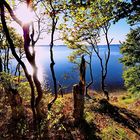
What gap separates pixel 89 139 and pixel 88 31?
79.6 ft

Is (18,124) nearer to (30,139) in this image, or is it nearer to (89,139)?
(30,139)

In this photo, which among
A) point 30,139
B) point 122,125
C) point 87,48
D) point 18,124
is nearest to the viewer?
point 30,139

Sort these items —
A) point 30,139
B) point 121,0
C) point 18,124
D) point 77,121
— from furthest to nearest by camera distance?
point 77,121, point 18,124, point 30,139, point 121,0

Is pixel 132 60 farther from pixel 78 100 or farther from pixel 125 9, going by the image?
pixel 125 9

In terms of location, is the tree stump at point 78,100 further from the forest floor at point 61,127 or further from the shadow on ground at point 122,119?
the shadow on ground at point 122,119

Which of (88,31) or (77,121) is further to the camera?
(88,31)

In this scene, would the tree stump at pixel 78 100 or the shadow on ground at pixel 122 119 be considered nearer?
the tree stump at pixel 78 100

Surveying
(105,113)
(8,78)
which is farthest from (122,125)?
(8,78)

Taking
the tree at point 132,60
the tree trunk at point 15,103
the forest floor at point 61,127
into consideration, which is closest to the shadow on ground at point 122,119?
the forest floor at point 61,127

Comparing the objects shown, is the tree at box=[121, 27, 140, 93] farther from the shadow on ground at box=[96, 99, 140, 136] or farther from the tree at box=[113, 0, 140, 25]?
the tree at box=[113, 0, 140, 25]

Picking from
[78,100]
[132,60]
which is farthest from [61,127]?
A: [132,60]

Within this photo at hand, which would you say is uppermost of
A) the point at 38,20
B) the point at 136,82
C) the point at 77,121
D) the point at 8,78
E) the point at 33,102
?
the point at 38,20

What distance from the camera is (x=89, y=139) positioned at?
539 inches

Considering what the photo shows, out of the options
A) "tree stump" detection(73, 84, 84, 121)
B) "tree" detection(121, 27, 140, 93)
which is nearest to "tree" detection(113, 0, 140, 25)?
"tree stump" detection(73, 84, 84, 121)
